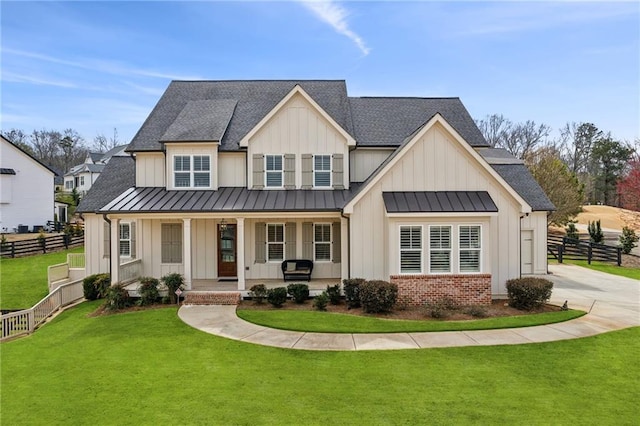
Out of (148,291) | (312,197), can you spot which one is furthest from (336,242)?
(148,291)

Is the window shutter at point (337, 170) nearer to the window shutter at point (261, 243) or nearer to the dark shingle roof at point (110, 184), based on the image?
the window shutter at point (261, 243)

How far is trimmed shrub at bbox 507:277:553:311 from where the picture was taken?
12008 mm

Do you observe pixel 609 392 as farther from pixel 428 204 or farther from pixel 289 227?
pixel 289 227

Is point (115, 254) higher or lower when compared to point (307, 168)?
lower

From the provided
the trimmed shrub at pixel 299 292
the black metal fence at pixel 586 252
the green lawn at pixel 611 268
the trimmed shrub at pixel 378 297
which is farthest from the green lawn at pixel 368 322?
the black metal fence at pixel 586 252

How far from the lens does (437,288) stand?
40.5ft

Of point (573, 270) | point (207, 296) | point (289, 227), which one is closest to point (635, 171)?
point (573, 270)

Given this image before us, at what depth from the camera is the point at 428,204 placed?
41.3 feet

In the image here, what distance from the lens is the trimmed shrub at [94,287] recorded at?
15.1 meters

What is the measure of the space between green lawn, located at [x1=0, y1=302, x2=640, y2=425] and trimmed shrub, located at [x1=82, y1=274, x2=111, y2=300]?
5234mm

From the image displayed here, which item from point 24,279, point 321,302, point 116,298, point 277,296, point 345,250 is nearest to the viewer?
point 321,302

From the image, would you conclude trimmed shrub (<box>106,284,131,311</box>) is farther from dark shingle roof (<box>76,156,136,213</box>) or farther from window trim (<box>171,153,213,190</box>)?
dark shingle roof (<box>76,156,136,213</box>)

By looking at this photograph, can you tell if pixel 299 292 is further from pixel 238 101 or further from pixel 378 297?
pixel 238 101

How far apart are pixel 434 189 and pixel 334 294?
17.3 ft
